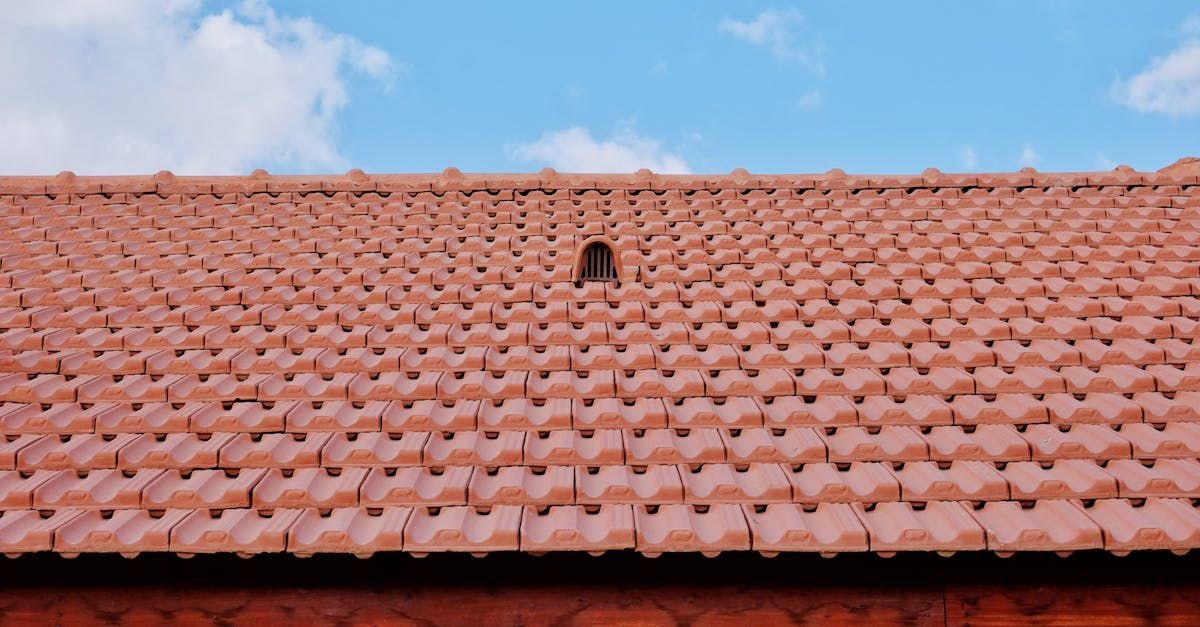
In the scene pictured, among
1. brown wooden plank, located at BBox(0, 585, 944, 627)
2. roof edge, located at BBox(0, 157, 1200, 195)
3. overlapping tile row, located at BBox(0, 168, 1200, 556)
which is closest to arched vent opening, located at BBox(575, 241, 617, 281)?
overlapping tile row, located at BBox(0, 168, 1200, 556)

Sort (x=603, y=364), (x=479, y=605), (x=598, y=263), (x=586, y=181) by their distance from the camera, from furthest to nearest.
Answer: (x=586, y=181) < (x=598, y=263) < (x=603, y=364) < (x=479, y=605)

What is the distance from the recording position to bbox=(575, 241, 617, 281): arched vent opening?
5.09 metres

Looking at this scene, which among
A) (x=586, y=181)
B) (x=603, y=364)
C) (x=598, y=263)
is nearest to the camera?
(x=603, y=364)

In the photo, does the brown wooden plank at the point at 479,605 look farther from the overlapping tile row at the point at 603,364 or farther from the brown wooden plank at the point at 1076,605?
the overlapping tile row at the point at 603,364

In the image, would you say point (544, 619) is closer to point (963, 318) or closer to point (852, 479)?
point (852, 479)

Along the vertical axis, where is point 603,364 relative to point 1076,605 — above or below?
above

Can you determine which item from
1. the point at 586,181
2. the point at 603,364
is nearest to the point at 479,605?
the point at 603,364

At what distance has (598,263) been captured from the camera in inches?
203

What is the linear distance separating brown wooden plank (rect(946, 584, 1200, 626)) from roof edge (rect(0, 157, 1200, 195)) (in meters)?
3.92

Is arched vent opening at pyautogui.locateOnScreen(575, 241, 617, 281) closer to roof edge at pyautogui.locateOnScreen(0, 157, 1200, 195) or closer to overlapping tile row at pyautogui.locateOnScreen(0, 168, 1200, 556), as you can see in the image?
overlapping tile row at pyautogui.locateOnScreen(0, 168, 1200, 556)

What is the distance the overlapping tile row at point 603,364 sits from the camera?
3.11m

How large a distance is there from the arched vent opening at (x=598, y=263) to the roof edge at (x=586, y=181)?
1.38m

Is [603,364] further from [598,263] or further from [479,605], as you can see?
[479,605]

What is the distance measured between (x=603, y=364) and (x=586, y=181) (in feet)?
8.79
